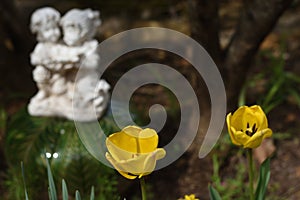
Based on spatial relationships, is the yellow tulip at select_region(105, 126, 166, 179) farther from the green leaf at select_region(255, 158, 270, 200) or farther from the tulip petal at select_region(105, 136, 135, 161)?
the green leaf at select_region(255, 158, 270, 200)

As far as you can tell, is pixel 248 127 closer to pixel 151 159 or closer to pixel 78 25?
pixel 151 159

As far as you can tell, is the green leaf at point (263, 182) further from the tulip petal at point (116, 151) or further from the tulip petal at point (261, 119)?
the tulip petal at point (116, 151)

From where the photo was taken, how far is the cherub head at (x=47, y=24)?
1939 millimetres

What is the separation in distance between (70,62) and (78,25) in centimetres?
14

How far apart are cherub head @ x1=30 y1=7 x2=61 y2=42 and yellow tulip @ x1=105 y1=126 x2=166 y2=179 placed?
3.02 feet

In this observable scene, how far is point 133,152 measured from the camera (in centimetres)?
115

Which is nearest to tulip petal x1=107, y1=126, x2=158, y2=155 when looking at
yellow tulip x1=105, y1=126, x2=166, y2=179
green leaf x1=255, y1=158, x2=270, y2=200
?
yellow tulip x1=105, y1=126, x2=166, y2=179

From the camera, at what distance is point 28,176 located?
6.54 feet

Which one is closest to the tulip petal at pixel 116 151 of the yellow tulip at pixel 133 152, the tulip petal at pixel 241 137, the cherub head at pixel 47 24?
the yellow tulip at pixel 133 152

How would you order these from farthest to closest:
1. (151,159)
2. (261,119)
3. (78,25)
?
(78,25) → (261,119) → (151,159)

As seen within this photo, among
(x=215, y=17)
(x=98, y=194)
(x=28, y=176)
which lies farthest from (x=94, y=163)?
(x=215, y=17)

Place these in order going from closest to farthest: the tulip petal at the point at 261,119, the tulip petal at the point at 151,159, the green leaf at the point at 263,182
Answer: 1. the tulip petal at the point at 151,159
2. the tulip petal at the point at 261,119
3. the green leaf at the point at 263,182

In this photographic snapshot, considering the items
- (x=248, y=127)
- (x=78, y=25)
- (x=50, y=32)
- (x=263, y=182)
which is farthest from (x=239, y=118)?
(x=50, y=32)

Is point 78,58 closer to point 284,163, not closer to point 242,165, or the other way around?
point 242,165
